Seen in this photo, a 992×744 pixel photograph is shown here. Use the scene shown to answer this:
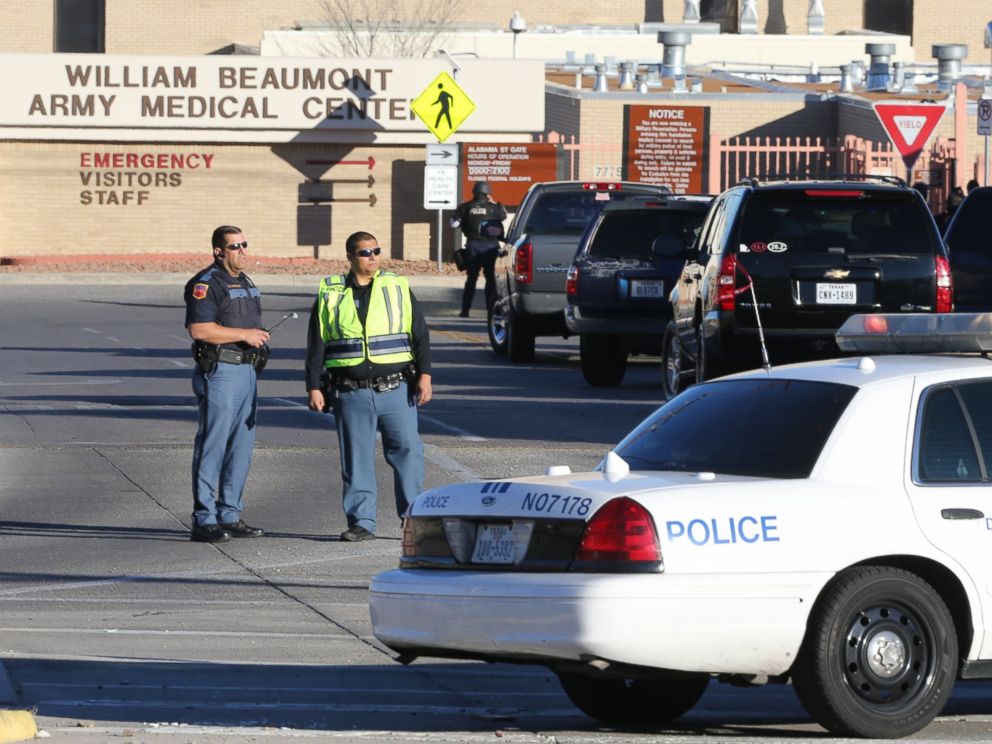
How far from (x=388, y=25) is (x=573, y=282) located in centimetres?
3544

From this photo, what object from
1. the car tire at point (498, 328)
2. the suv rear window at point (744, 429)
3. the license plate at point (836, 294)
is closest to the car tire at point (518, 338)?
the car tire at point (498, 328)

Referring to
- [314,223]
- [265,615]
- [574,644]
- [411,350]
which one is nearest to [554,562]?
[574,644]

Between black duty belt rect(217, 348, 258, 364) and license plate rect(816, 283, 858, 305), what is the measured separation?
489 cm

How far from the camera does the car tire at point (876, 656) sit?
6.95m

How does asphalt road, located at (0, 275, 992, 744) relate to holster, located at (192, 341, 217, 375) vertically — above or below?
below

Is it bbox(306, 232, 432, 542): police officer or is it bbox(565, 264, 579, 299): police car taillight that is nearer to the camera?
bbox(306, 232, 432, 542): police officer

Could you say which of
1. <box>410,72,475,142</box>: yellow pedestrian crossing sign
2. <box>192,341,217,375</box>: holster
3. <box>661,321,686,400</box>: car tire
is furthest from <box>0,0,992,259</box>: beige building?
<box>192,341,217,375</box>: holster

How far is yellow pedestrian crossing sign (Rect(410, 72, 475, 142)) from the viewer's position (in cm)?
3509

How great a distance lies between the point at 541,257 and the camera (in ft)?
72.5

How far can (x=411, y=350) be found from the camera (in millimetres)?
11891

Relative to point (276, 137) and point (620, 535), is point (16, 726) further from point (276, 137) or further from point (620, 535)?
point (276, 137)

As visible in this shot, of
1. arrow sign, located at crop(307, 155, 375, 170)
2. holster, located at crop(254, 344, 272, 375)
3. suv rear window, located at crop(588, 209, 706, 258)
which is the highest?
arrow sign, located at crop(307, 155, 375, 170)

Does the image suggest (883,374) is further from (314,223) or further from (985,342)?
(314,223)

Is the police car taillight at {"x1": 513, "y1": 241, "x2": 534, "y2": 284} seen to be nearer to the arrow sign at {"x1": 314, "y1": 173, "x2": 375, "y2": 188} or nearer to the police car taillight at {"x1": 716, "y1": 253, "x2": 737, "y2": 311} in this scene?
the police car taillight at {"x1": 716, "y1": 253, "x2": 737, "y2": 311}
